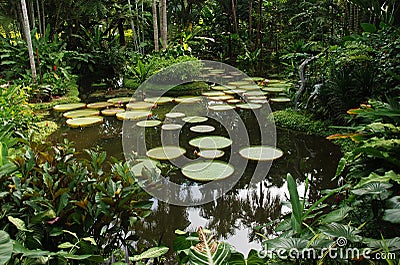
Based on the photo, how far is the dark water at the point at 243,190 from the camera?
2934mm

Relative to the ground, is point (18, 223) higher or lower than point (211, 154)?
higher

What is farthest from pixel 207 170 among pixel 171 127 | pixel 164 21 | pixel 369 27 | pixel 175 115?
pixel 164 21

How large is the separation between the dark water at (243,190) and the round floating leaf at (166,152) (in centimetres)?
16

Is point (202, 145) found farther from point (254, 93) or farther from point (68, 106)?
point (68, 106)

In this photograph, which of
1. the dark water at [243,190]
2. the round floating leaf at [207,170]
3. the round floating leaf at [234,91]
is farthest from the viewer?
the round floating leaf at [234,91]

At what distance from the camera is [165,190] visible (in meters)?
3.62

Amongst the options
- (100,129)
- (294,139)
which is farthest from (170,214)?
(100,129)

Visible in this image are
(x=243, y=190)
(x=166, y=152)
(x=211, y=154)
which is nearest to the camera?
(x=243, y=190)

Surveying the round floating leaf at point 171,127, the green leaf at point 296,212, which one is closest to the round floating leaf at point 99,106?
the round floating leaf at point 171,127

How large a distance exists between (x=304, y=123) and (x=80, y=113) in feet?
12.4

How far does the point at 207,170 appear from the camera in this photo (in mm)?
3920

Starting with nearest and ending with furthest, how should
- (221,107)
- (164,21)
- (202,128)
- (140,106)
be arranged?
(202,128), (221,107), (140,106), (164,21)

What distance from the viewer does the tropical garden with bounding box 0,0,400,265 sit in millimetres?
1767

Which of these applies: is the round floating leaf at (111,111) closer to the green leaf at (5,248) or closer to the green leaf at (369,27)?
the green leaf at (369,27)
